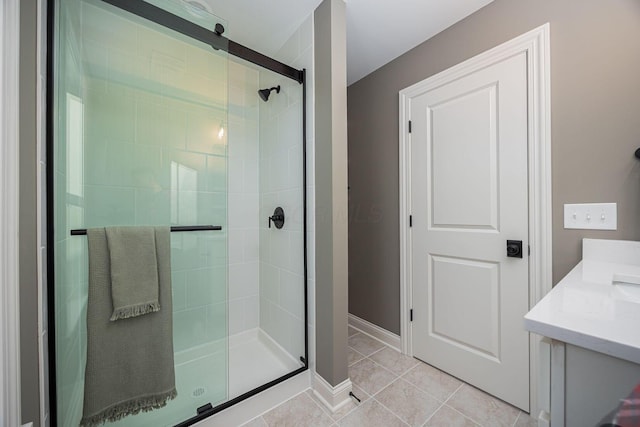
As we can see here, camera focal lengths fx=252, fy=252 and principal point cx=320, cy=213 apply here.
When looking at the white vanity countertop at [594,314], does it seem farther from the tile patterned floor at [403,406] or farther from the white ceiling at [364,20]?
the white ceiling at [364,20]

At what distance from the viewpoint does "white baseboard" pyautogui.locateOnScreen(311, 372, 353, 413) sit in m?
1.38

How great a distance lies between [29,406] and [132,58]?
1.36 meters

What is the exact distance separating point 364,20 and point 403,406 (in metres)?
2.33

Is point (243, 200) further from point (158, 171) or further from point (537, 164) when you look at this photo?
point (537, 164)

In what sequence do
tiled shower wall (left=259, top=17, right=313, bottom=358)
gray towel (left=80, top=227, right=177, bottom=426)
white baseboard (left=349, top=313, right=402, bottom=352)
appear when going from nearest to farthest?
gray towel (left=80, top=227, right=177, bottom=426) < tiled shower wall (left=259, top=17, right=313, bottom=358) < white baseboard (left=349, top=313, right=402, bottom=352)

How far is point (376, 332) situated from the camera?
214 cm

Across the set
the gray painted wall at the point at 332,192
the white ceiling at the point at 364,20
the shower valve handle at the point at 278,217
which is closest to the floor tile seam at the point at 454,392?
the gray painted wall at the point at 332,192

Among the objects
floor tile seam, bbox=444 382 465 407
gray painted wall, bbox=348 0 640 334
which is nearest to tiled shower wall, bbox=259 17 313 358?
floor tile seam, bbox=444 382 465 407

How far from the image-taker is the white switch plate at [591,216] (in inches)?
44.6

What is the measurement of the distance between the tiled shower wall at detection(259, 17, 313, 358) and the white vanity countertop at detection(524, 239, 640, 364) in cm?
122

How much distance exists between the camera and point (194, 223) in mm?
1229

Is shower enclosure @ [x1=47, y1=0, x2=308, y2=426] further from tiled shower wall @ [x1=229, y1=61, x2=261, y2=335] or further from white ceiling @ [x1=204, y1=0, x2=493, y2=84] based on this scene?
tiled shower wall @ [x1=229, y1=61, x2=261, y2=335]

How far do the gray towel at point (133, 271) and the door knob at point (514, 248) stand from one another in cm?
179

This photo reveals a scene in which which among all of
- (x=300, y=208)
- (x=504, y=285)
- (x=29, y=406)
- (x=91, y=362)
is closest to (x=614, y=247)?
(x=504, y=285)
